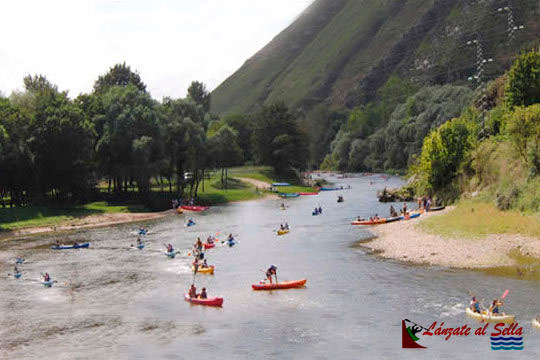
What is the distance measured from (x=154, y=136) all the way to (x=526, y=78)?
2882 inches

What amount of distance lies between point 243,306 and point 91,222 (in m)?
60.9

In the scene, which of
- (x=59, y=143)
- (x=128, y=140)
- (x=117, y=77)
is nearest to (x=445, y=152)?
(x=128, y=140)

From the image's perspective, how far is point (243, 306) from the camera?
46.2 metres

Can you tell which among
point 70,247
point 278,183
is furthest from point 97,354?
point 278,183

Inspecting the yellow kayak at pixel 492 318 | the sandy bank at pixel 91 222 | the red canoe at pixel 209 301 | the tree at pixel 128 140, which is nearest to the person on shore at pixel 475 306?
the yellow kayak at pixel 492 318

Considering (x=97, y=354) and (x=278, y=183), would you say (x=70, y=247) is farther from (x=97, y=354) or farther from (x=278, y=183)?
(x=278, y=183)

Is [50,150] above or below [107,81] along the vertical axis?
below

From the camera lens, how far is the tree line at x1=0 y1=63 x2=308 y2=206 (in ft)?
348

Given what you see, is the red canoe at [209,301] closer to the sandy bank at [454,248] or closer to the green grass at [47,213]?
the sandy bank at [454,248]

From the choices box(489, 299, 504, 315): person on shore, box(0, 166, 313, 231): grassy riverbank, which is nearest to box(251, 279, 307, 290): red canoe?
box(489, 299, 504, 315): person on shore

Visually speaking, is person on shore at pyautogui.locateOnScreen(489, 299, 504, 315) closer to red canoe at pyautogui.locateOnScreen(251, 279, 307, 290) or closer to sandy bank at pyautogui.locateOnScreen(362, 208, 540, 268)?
sandy bank at pyautogui.locateOnScreen(362, 208, 540, 268)

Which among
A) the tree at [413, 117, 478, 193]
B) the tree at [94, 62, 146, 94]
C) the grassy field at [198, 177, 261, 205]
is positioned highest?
the tree at [94, 62, 146, 94]

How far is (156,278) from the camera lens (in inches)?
2260

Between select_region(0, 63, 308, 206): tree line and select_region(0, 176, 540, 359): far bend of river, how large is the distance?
37.5 m
